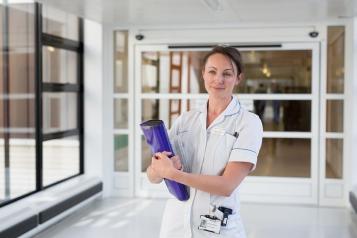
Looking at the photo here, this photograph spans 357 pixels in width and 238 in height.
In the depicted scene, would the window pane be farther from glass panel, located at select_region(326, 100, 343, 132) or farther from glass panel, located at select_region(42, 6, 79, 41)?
glass panel, located at select_region(326, 100, 343, 132)

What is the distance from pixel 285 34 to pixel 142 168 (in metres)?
2.80

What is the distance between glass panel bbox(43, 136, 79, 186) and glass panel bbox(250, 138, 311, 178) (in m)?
2.56

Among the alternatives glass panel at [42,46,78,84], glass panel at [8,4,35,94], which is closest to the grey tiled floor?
glass panel at [8,4,35,94]

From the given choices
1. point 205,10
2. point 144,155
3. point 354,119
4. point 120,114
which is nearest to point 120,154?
point 144,155

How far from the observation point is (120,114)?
7496mm

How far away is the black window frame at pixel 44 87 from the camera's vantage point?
525 cm

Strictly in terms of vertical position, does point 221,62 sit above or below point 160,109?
above

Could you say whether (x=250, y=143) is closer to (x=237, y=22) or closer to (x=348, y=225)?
(x=348, y=225)

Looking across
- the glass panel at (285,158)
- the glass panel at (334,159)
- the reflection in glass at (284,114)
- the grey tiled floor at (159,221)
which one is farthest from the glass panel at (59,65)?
the glass panel at (334,159)

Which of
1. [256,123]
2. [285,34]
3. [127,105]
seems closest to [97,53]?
[127,105]

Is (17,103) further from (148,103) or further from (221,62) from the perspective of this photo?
(221,62)

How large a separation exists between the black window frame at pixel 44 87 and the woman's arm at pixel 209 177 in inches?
151

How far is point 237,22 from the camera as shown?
696 cm

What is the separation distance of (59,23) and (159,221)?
2.89 meters
